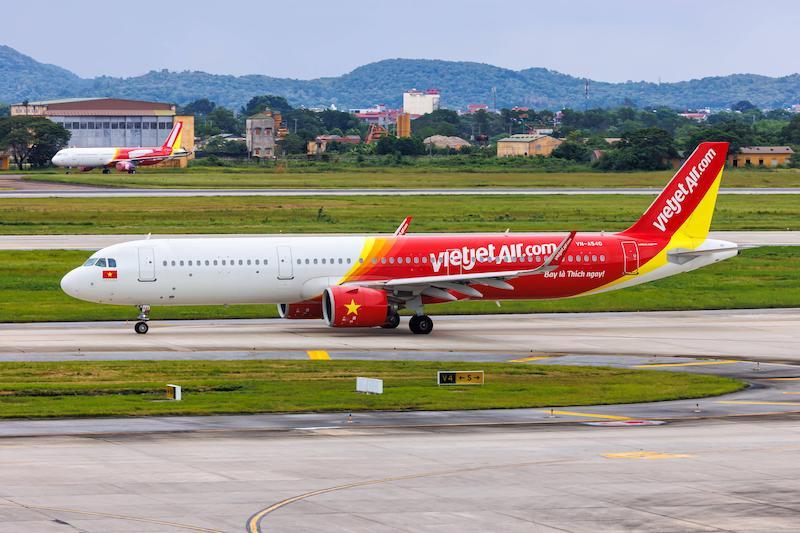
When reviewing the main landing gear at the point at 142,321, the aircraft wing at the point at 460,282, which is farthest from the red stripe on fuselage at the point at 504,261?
the main landing gear at the point at 142,321

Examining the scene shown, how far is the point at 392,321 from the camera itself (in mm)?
55438

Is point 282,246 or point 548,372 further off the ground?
point 282,246

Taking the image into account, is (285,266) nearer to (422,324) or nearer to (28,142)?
(422,324)

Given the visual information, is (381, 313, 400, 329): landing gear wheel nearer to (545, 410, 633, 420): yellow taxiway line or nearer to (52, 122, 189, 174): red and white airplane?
(545, 410, 633, 420): yellow taxiway line

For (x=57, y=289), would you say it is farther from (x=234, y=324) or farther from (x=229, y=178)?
(x=229, y=178)

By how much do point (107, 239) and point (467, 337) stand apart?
39128 millimetres

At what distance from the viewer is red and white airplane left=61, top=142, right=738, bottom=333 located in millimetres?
53156

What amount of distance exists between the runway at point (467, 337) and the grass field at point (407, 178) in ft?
266

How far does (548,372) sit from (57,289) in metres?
29.6

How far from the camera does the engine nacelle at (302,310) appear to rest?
55.1 meters

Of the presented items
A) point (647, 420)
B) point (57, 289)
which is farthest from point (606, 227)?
point (647, 420)

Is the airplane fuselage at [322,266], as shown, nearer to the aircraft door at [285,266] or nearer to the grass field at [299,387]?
the aircraft door at [285,266]

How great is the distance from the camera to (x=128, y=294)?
175 feet

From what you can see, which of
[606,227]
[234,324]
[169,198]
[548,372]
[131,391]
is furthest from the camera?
[169,198]
